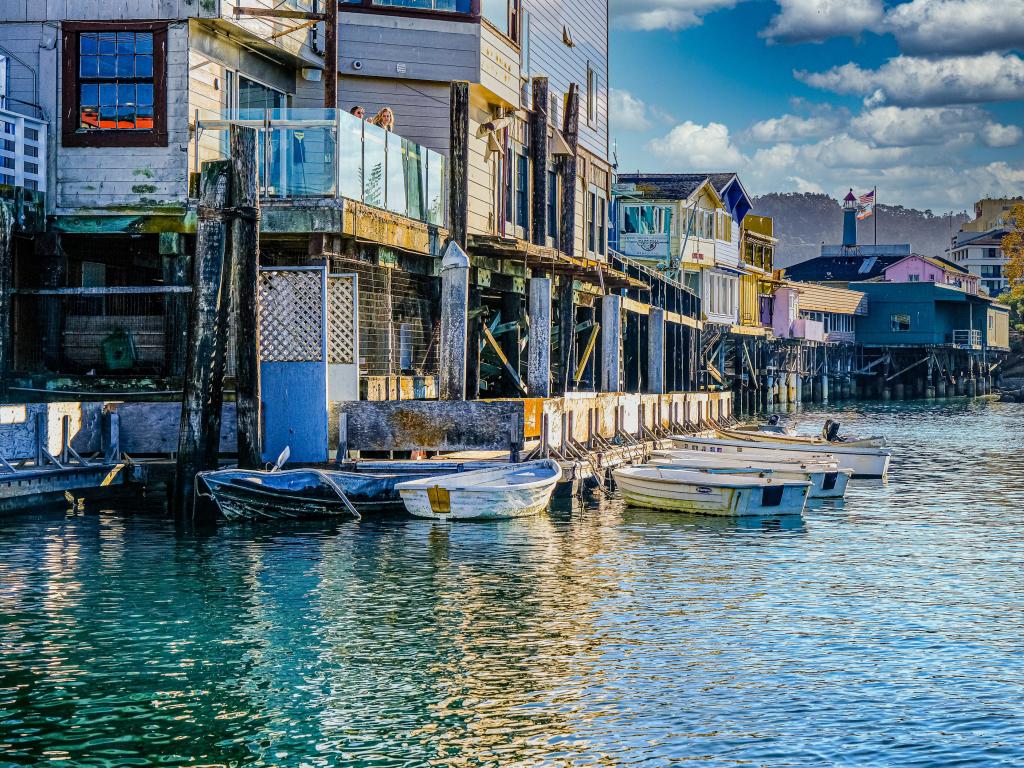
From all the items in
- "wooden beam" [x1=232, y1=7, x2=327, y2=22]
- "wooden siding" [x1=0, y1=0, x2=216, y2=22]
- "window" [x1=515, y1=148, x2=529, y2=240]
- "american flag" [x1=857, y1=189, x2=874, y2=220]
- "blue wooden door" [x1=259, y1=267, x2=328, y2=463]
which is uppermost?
"american flag" [x1=857, y1=189, x2=874, y2=220]

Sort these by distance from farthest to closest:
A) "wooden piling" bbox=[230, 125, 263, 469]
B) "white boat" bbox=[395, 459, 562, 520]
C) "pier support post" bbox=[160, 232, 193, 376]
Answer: "pier support post" bbox=[160, 232, 193, 376], "white boat" bbox=[395, 459, 562, 520], "wooden piling" bbox=[230, 125, 263, 469]

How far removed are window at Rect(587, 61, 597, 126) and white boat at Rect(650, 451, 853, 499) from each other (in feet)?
52.3

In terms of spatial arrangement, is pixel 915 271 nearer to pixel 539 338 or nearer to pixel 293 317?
pixel 539 338

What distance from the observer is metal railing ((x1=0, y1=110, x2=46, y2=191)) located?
2305 cm

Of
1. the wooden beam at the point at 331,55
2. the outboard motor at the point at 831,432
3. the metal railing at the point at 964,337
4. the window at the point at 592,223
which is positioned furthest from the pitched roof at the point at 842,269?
the wooden beam at the point at 331,55

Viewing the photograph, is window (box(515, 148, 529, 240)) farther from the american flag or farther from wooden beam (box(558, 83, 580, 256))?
the american flag

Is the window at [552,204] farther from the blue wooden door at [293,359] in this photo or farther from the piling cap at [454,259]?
the blue wooden door at [293,359]

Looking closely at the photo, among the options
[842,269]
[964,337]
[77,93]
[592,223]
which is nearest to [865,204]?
[842,269]

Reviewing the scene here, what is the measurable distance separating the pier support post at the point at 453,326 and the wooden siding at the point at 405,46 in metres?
6.65

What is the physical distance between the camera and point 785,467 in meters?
27.9

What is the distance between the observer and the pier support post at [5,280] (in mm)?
22922

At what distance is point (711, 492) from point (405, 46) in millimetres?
11921

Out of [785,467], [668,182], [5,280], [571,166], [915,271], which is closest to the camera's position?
[5,280]

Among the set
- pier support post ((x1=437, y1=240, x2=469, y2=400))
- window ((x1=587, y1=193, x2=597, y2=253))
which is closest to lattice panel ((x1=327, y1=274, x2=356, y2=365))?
pier support post ((x1=437, y1=240, x2=469, y2=400))
